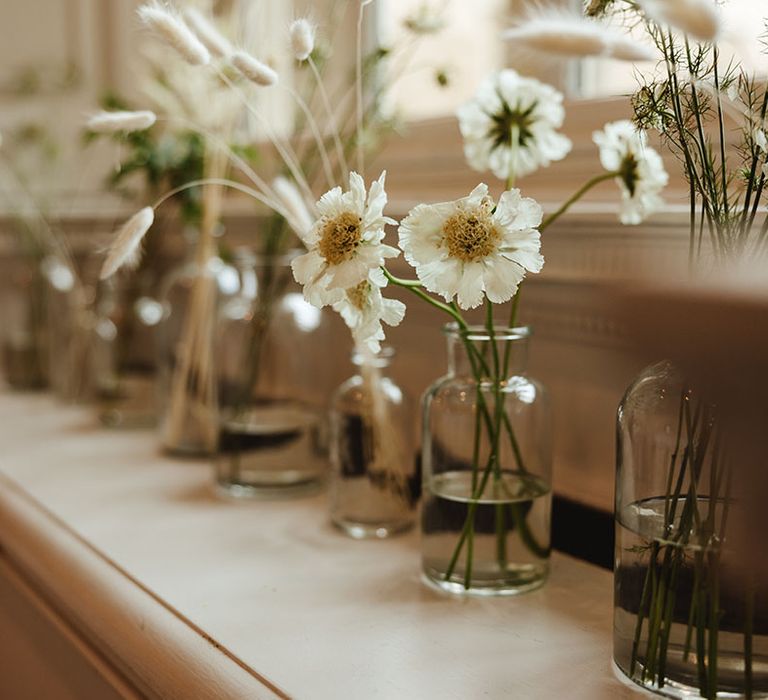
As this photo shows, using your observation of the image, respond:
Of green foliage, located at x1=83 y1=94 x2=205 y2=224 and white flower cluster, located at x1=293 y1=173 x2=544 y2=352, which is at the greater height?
green foliage, located at x1=83 y1=94 x2=205 y2=224

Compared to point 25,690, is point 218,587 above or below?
above

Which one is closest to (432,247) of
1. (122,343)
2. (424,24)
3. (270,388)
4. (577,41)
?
(577,41)

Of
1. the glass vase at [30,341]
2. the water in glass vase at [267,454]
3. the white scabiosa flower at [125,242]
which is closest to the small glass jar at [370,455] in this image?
the water in glass vase at [267,454]

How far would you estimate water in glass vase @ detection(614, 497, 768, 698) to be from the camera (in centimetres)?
54

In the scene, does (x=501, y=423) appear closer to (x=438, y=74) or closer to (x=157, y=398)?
(x=438, y=74)

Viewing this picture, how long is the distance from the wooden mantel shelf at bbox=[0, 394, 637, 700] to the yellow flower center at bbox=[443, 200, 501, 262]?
25cm

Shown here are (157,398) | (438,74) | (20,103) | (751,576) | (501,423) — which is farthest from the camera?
(20,103)

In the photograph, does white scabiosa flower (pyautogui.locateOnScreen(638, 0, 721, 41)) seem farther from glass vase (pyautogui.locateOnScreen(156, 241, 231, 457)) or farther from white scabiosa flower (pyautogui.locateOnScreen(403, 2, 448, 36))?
glass vase (pyautogui.locateOnScreen(156, 241, 231, 457))

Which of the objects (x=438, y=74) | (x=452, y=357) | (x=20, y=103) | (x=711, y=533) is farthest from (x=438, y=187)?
(x=20, y=103)

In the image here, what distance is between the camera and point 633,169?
722 mm

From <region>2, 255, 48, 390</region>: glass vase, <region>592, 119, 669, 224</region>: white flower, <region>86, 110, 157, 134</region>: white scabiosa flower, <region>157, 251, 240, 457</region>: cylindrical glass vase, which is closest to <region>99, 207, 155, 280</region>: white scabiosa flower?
<region>86, 110, 157, 134</region>: white scabiosa flower

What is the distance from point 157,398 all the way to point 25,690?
21.8 inches

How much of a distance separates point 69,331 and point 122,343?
0.11m

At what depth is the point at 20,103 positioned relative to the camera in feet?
5.76
